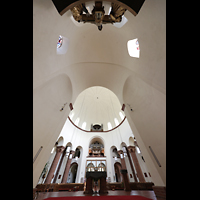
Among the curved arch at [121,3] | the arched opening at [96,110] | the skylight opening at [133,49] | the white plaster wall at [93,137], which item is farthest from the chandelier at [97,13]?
the arched opening at [96,110]

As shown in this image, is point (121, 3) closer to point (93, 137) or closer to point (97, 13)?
point (97, 13)

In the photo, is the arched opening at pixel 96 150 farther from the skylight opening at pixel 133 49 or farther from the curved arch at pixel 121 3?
the curved arch at pixel 121 3

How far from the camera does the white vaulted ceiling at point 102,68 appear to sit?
11.7 feet

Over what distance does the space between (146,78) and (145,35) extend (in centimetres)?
186

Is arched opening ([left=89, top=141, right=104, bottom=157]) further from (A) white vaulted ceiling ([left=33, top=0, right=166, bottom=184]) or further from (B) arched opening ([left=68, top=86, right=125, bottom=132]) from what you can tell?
(A) white vaulted ceiling ([left=33, top=0, right=166, bottom=184])

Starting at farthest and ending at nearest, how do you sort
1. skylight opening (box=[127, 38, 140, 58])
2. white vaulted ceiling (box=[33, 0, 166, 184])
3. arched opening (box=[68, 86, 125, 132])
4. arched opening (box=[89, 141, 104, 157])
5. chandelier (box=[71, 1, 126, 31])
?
1. arched opening (box=[68, 86, 125, 132])
2. arched opening (box=[89, 141, 104, 157])
3. skylight opening (box=[127, 38, 140, 58])
4. chandelier (box=[71, 1, 126, 31])
5. white vaulted ceiling (box=[33, 0, 166, 184])

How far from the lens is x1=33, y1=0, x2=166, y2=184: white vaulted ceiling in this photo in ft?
11.7

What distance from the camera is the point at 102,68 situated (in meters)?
7.75

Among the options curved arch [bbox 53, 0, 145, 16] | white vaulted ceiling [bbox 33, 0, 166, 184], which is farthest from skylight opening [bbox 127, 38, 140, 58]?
curved arch [bbox 53, 0, 145, 16]

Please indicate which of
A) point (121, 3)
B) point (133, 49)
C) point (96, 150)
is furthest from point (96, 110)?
point (121, 3)

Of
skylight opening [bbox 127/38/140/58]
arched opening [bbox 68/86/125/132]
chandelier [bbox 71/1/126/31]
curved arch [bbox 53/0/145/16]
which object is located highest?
arched opening [bbox 68/86/125/132]
